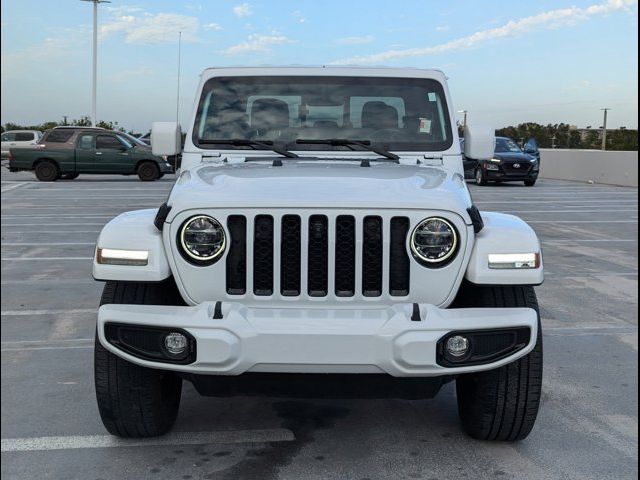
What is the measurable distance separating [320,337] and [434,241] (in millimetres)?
676

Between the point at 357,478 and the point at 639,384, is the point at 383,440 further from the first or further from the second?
the point at 639,384

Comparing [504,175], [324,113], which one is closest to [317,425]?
[324,113]

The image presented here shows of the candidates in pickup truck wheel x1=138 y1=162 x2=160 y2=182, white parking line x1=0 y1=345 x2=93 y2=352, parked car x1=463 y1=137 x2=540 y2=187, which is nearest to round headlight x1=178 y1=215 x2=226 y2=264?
white parking line x1=0 y1=345 x2=93 y2=352

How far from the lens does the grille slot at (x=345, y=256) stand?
3273mm

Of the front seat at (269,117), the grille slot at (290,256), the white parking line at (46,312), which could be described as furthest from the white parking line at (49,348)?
the grille slot at (290,256)

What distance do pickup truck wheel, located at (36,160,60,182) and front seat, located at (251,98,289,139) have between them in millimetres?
20185

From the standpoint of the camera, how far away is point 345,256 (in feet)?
10.8

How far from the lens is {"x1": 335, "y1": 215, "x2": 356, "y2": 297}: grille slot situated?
3.27 metres

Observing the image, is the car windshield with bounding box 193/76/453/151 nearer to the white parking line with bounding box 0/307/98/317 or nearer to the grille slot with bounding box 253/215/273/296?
the grille slot with bounding box 253/215/273/296

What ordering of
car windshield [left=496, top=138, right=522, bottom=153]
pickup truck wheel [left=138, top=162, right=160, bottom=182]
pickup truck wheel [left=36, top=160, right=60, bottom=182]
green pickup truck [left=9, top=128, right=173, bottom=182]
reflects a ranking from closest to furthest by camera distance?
green pickup truck [left=9, top=128, right=173, bottom=182], pickup truck wheel [left=36, top=160, right=60, bottom=182], pickup truck wheel [left=138, top=162, right=160, bottom=182], car windshield [left=496, top=138, right=522, bottom=153]

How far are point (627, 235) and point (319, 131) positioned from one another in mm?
8990


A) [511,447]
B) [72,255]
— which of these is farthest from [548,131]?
[511,447]

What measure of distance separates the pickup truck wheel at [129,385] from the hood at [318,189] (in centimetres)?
41

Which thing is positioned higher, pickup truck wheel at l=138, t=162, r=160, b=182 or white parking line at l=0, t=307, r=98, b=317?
pickup truck wheel at l=138, t=162, r=160, b=182
